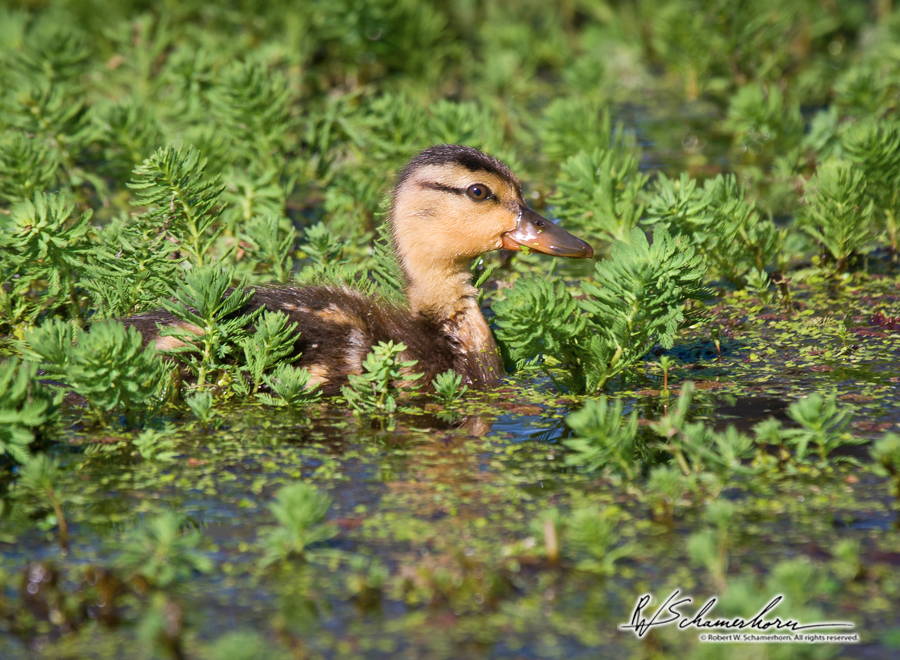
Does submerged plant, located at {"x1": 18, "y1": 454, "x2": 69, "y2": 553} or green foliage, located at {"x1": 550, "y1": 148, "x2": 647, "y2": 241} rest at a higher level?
green foliage, located at {"x1": 550, "y1": 148, "x2": 647, "y2": 241}

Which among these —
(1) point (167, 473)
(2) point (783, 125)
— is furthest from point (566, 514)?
(2) point (783, 125)

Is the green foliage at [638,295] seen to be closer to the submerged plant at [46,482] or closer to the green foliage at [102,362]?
the green foliage at [102,362]

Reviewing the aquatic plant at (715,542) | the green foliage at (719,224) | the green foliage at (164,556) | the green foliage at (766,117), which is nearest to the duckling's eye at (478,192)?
the green foliage at (719,224)

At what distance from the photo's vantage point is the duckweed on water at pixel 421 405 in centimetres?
345

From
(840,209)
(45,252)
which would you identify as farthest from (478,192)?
(45,252)

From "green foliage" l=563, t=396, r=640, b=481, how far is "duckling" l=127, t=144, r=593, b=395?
127 centimetres

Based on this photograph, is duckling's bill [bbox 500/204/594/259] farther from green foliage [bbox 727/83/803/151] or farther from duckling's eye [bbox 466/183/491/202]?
green foliage [bbox 727/83/803/151]

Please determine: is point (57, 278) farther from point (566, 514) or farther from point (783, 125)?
point (783, 125)

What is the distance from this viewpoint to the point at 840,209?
20.2 ft

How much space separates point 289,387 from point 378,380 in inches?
15.2

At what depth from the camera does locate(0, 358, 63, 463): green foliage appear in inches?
163

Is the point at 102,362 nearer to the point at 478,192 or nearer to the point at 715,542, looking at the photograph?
the point at 478,192
